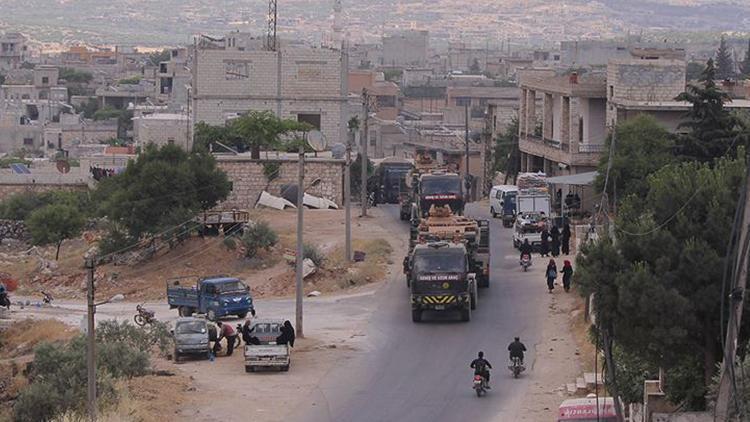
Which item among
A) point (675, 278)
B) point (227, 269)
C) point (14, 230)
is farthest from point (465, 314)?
point (14, 230)

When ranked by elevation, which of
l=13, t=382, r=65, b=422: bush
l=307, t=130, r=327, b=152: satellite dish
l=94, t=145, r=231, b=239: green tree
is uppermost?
l=307, t=130, r=327, b=152: satellite dish

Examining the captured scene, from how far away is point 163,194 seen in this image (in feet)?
159

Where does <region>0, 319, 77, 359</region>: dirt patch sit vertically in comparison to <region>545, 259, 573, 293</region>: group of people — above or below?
below

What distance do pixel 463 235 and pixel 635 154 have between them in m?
10.5

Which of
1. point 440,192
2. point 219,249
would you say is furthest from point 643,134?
point 219,249

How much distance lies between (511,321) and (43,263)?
60.8 ft

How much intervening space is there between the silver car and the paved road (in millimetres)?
2559

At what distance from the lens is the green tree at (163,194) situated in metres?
48.4

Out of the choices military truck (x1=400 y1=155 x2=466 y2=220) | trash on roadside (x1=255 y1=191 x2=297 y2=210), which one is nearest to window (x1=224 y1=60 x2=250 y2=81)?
trash on roadside (x1=255 y1=191 x2=297 y2=210)

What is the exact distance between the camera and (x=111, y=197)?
4969 cm

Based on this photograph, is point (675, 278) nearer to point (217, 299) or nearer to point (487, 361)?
point (487, 361)

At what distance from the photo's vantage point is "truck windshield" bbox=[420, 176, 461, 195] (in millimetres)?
47562

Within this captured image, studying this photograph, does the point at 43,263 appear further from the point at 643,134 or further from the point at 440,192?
the point at 643,134

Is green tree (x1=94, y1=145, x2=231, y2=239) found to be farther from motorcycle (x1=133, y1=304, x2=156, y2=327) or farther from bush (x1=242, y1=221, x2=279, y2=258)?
motorcycle (x1=133, y1=304, x2=156, y2=327)
